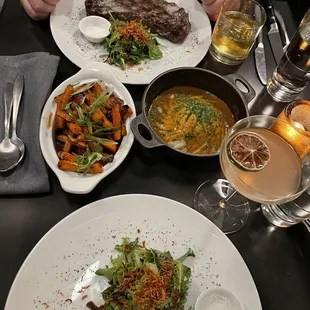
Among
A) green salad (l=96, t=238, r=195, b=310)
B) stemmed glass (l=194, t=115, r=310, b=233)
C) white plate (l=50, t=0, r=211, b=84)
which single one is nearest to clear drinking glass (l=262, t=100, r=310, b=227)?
stemmed glass (l=194, t=115, r=310, b=233)

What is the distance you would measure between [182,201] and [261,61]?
758 millimetres

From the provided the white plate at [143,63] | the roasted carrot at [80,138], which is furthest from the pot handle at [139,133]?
the white plate at [143,63]

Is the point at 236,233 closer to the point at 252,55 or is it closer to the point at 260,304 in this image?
the point at 260,304

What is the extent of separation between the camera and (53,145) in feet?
4.17

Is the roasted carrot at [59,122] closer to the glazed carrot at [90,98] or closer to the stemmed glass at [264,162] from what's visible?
the glazed carrot at [90,98]

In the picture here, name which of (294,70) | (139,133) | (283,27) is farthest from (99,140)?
(283,27)

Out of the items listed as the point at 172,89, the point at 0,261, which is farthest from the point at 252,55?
the point at 0,261

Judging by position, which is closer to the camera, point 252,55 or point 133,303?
point 133,303

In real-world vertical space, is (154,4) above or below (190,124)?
above

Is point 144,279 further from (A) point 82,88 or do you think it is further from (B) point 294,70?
(B) point 294,70

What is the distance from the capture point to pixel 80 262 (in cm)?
114

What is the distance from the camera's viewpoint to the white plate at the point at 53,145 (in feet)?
3.95

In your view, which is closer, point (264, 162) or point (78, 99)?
point (264, 162)

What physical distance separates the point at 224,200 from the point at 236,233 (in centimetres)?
15
